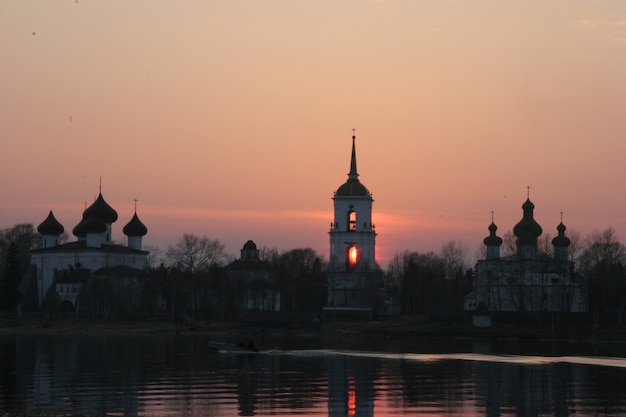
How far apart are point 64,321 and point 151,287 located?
59.8 ft

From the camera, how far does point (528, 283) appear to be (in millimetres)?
126312

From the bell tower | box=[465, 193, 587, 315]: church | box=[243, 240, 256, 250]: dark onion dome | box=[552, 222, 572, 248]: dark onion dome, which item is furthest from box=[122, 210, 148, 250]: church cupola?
box=[552, 222, 572, 248]: dark onion dome

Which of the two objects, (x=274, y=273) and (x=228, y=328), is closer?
(x=228, y=328)

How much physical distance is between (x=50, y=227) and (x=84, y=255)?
11.7 metres

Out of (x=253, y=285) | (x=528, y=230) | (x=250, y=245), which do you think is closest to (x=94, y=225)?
(x=253, y=285)

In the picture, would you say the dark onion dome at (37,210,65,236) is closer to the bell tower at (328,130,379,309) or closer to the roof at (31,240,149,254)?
the roof at (31,240,149,254)

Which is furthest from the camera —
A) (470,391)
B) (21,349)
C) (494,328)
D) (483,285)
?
(483,285)

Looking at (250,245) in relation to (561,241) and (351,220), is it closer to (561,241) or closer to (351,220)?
(351,220)

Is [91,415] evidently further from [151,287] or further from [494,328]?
[151,287]

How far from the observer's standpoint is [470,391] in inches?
1897

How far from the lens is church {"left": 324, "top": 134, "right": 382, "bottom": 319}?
139500 mm

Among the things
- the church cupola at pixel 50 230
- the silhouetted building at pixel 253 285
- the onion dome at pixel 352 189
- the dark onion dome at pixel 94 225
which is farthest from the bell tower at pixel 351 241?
the church cupola at pixel 50 230

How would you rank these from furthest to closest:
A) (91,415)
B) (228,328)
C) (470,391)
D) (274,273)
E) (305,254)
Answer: (305,254) < (274,273) < (228,328) < (470,391) < (91,415)

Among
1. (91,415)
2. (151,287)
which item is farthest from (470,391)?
(151,287)
